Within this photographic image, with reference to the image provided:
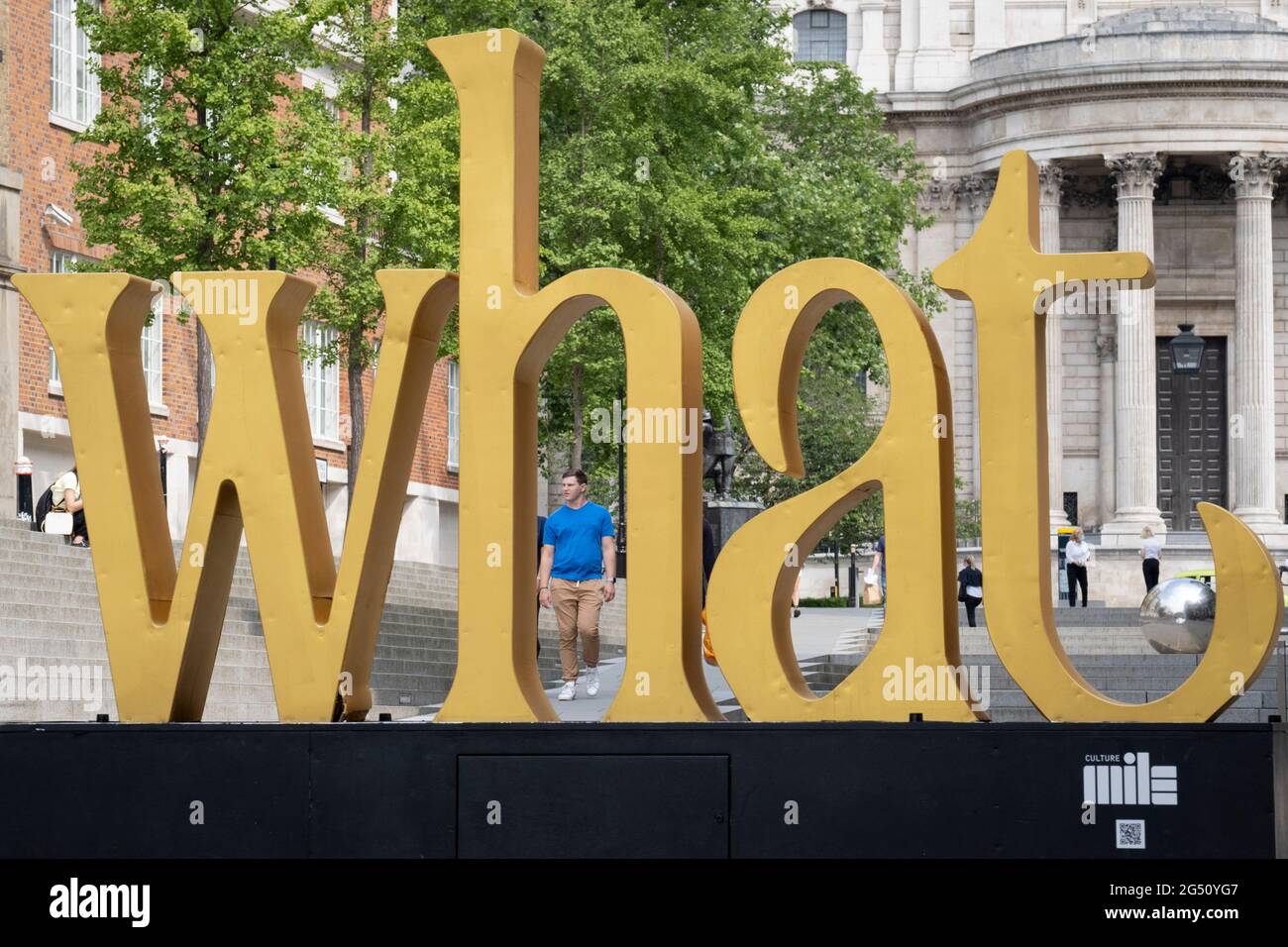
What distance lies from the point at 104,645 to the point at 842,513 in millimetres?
14587

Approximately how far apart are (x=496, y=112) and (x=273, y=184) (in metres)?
21.0

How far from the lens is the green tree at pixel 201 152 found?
2930 cm

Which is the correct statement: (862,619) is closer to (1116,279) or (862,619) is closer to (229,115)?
(229,115)

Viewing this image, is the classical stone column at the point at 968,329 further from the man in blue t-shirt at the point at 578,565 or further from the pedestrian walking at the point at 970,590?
the man in blue t-shirt at the point at 578,565

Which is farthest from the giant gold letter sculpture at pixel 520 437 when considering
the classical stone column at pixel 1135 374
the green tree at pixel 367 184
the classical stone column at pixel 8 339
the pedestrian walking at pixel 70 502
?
the classical stone column at pixel 1135 374

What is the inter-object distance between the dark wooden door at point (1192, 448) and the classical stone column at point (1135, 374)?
3.84 metres

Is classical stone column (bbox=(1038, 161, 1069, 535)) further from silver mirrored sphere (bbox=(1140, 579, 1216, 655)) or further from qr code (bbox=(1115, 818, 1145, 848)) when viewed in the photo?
qr code (bbox=(1115, 818, 1145, 848))

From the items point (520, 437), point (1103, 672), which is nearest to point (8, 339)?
point (1103, 672)

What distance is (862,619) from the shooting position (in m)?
42.1

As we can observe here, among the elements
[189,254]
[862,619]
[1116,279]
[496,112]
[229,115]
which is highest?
[229,115]

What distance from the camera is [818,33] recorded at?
75.4 meters

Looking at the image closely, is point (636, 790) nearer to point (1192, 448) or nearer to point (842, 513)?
point (842, 513)
